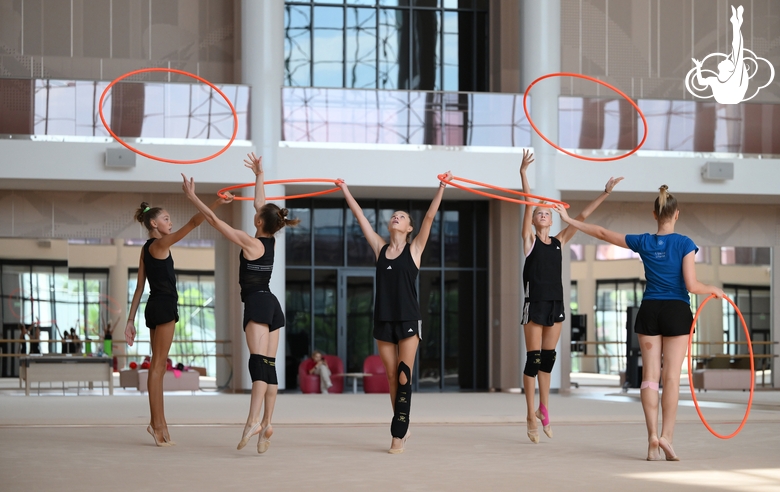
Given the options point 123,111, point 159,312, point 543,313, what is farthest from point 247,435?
point 123,111

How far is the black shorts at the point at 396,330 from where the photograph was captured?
6.32m

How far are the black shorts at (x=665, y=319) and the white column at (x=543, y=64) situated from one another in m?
8.98

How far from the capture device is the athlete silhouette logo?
16375 mm

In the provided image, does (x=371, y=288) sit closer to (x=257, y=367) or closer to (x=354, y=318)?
(x=354, y=318)

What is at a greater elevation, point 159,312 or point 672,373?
point 159,312

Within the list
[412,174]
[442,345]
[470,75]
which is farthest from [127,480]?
[470,75]

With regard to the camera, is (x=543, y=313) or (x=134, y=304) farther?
(x=543, y=313)

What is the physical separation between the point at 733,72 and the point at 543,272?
37.4 ft

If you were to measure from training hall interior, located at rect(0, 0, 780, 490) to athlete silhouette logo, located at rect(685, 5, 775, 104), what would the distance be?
6 centimetres

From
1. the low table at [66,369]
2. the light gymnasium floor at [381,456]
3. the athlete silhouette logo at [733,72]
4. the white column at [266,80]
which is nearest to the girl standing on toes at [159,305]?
the light gymnasium floor at [381,456]

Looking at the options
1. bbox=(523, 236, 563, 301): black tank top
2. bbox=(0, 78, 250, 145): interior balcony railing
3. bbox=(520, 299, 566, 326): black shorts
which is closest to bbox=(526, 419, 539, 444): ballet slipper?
Result: bbox=(520, 299, 566, 326): black shorts

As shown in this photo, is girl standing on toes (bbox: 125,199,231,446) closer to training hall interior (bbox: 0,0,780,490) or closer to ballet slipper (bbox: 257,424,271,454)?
ballet slipper (bbox: 257,424,271,454)

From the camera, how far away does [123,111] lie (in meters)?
14.3

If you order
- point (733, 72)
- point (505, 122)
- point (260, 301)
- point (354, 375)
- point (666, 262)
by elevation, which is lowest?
point (354, 375)
